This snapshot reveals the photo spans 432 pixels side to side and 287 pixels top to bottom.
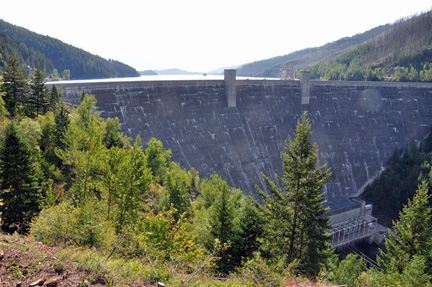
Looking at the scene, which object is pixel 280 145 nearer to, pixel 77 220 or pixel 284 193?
pixel 284 193

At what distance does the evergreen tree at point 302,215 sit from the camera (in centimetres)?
1477

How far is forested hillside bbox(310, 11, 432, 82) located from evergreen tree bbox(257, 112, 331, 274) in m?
83.2

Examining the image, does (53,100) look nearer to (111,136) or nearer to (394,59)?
(111,136)

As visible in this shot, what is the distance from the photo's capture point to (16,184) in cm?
1555

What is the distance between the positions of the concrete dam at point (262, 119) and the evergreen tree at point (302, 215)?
841 inches

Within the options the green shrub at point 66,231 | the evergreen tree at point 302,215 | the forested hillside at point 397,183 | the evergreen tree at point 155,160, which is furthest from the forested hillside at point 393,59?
the green shrub at point 66,231

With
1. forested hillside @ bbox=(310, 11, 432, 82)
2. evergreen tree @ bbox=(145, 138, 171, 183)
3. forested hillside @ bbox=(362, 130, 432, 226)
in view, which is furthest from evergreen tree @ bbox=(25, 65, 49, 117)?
forested hillside @ bbox=(310, 11, 432, 82)

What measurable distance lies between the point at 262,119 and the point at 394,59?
73.9 meters

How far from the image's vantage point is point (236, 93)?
1751 inches

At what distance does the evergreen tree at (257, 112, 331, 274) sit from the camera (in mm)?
→ 14766

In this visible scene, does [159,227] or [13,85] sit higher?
[13,85]

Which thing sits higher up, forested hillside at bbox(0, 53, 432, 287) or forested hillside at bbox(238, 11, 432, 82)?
forested hillside at bbox(238, 11, 432, 82)

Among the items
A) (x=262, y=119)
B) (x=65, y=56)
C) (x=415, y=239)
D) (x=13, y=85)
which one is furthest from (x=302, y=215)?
(x=65, y=56)

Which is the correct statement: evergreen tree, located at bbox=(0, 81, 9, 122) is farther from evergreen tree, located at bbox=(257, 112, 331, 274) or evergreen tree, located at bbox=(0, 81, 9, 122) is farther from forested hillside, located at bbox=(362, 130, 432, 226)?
forested hillside, located at bbox=(362, 130, 432, 226)
